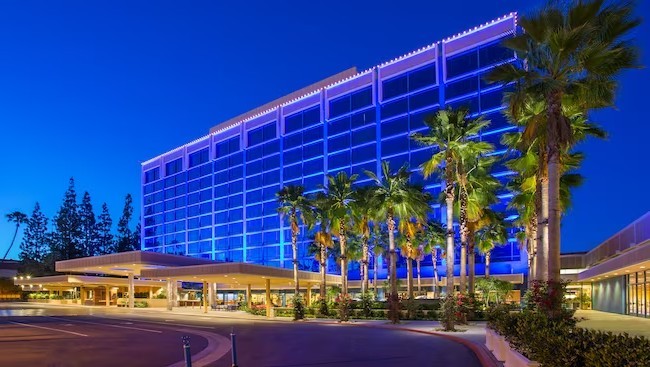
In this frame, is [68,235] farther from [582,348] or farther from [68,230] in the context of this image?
[582,348]

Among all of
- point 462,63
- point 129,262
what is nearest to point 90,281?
point 129,262

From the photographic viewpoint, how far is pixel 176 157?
14200 centimetres

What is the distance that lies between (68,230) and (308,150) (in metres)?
74.0

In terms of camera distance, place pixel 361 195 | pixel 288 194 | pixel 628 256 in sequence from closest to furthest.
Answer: pixel 628 256, pixel 361 195, pixel 288 194

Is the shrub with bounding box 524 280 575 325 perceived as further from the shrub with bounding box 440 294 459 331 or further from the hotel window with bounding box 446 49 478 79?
the hotel window with bounding box 446 49 478 79

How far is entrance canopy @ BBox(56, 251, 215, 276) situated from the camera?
210 feet

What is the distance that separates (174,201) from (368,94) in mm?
61479

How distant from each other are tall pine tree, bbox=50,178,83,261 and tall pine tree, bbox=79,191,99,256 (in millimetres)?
1185

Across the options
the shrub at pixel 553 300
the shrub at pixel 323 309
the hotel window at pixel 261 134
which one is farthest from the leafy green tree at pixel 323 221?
the hotel window at pixel 261 134

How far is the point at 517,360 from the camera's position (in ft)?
40.1

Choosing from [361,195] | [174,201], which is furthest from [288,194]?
[174,201]

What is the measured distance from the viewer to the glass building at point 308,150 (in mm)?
84500

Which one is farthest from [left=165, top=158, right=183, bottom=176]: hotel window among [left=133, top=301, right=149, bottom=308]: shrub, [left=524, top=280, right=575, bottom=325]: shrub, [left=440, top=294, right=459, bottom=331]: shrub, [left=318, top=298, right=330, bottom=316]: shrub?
[left=524, top=280, right=575, bottom=325]: shrub

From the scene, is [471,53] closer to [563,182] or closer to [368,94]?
[368,94]
